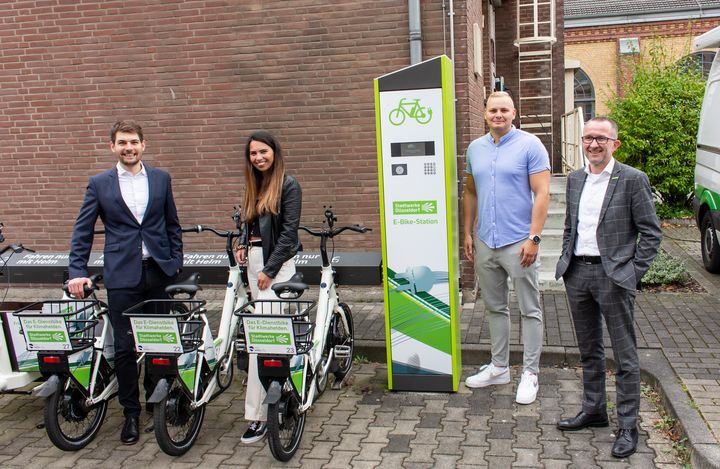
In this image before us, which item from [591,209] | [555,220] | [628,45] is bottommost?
[555,220]

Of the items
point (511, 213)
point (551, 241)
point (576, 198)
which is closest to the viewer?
point (576, 198)

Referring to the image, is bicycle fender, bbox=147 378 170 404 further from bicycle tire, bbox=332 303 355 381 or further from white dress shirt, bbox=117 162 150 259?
bicycle tire, bbox=332 303 355 381

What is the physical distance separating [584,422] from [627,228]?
4.39 ft

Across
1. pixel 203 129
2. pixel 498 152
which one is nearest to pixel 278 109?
pixel 203 129

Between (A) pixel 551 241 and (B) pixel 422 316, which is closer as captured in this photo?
(B) pixel 422 316

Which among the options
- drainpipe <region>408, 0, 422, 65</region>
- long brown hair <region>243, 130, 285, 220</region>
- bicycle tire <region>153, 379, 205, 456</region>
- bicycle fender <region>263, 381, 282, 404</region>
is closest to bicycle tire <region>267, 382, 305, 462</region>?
bicycle fender <region>263, 381, 282, 404</region>

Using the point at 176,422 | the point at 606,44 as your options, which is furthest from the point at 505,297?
the point at 606,44

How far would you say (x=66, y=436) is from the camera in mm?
Answer: 4324

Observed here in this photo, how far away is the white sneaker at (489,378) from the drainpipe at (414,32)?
3496 millimetres

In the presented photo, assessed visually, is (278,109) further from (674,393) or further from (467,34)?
(674,393)

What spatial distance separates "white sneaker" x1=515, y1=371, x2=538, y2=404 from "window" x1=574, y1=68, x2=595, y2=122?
26.1 meters

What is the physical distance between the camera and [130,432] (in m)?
4.48

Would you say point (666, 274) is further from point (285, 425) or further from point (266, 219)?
point (285, 425)

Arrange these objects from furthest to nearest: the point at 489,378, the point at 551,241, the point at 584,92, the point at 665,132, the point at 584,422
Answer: the point at 584,92
the point at 665,132
the point at 551,241
the point at 489,378
the point at 584,422
